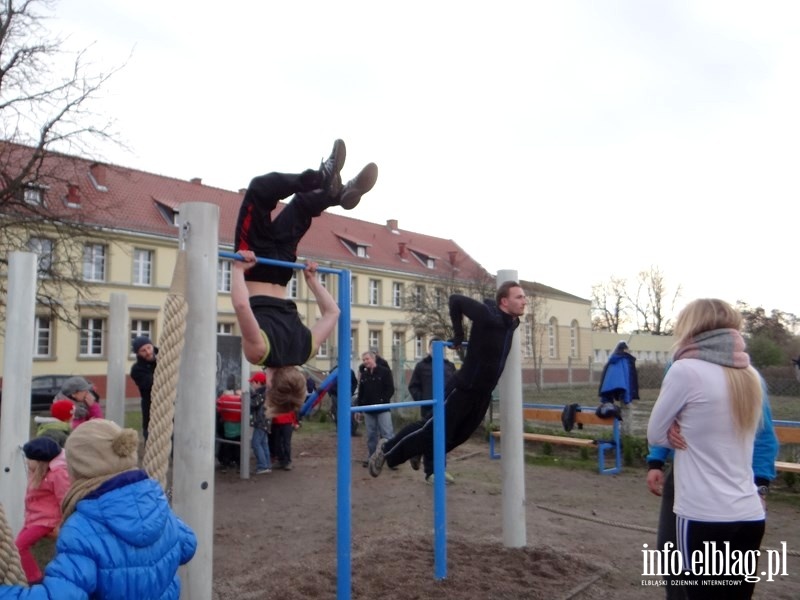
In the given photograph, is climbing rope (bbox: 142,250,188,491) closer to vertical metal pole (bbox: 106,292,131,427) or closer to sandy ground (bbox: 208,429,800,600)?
sandy ground (bbox: 208,429,800,600)

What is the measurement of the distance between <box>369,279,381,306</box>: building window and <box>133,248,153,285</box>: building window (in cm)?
1171

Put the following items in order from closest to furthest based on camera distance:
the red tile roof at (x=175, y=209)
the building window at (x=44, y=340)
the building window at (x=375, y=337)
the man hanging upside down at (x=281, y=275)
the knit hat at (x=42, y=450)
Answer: the man hanging upside down at (x=281, y=275) < the knit hat at (x=42, y=450) < the red tile roof at (x=175, y=209) < the building window at (x=44, y=340) < the building window at (x=375, y=337)

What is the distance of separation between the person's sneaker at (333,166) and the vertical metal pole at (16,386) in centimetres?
252

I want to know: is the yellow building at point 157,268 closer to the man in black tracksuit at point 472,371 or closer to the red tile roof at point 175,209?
the red tile roof at point 175,209

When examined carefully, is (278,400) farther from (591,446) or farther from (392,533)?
(591,446)

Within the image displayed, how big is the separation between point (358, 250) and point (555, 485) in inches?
1083

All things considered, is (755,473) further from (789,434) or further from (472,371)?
(789,434)

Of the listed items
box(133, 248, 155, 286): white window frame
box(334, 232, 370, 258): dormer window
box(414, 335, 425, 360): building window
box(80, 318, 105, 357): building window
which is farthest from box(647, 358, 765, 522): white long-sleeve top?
box(414, 335, 425, 360): building window

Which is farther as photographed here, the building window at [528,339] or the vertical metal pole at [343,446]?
the building window at [528,339]

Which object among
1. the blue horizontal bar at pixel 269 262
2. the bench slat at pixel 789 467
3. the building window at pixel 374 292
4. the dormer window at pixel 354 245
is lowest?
the bench slat at pixel 789 467

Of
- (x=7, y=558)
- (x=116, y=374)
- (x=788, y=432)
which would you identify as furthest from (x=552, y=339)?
(x=7, y=558)

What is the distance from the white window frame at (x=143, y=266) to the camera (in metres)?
25.4

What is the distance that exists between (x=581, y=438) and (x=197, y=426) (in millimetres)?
8067

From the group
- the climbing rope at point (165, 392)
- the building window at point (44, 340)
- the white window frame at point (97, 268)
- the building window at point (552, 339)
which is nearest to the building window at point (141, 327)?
the white window frame at point (97, 268)
